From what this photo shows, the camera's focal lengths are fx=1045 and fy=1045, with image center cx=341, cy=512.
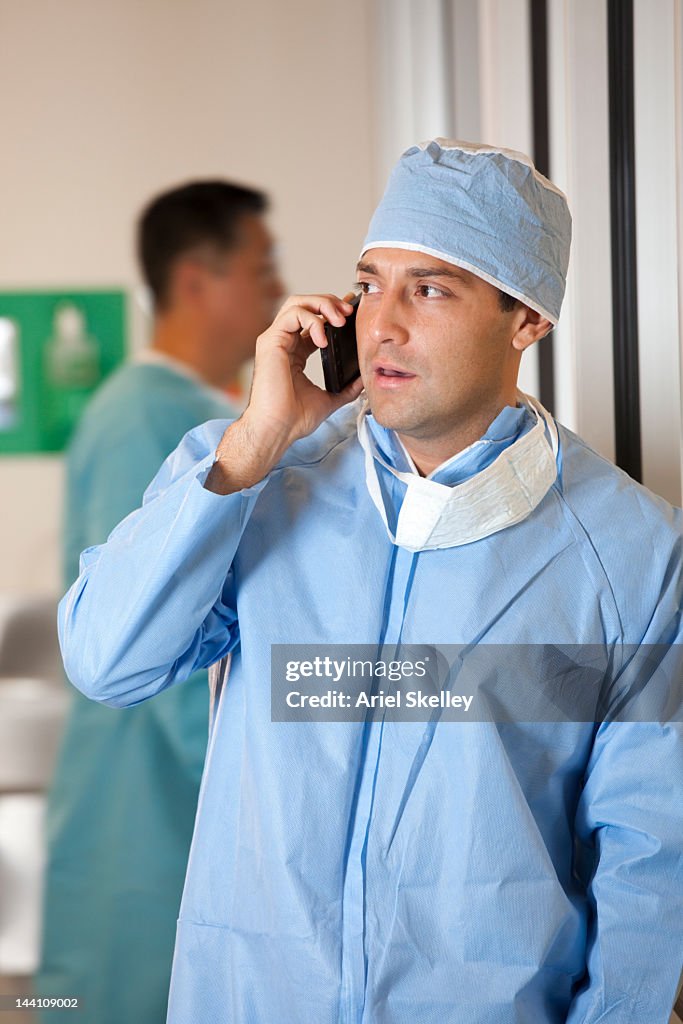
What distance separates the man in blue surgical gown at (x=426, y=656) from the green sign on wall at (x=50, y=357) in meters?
0.65

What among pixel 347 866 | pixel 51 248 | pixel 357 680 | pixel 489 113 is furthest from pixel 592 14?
pixel 347 866

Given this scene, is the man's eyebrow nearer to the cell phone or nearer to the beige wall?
the cell phone

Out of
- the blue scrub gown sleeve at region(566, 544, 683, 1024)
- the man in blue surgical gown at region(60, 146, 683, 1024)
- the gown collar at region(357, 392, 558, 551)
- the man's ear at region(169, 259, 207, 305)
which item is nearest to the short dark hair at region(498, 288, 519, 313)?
the man in blue surgical gown at region(60, 146, 683, 1024)

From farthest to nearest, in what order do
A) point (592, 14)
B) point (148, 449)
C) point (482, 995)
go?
point (148, 449), point (592, 14), point (482, 995)

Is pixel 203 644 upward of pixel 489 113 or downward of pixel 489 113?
downward

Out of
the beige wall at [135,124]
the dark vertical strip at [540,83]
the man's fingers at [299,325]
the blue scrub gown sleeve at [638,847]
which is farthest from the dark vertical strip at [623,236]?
the man's fingers at [299,325]

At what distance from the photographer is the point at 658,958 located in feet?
3.58

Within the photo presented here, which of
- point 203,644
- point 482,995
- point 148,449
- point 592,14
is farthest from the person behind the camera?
point 148,449

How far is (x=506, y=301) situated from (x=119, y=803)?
110 centimetres

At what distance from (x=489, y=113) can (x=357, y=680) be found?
3.63ft

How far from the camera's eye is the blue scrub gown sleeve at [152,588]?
1026mm

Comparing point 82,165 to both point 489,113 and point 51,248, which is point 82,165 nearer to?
point 51,248

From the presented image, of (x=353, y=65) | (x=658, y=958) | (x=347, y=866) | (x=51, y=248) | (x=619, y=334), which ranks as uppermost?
(x=353, y=65)

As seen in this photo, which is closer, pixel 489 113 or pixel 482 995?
pixel 482 995
